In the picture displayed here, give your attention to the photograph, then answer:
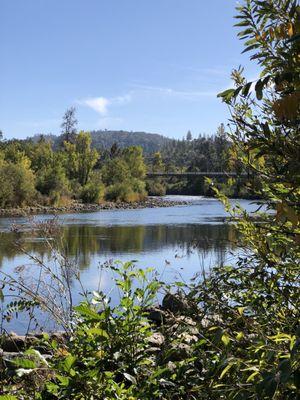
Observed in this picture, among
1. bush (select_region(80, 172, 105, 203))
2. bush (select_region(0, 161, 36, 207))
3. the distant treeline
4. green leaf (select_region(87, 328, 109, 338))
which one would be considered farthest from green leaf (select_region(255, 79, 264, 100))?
bush (select_region(80, 172, 105, 203))

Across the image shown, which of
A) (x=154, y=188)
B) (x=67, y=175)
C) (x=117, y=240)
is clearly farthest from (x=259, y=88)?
(x=154, y=188)

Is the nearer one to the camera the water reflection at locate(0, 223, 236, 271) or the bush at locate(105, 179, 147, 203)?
the water reflection at locate(0, 223, 236, 271)

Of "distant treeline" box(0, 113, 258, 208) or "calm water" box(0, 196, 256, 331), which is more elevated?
"distant treeline" box(0, 113, 258, 208)

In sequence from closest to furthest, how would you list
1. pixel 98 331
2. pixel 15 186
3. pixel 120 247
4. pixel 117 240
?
1. pixel 98 331
2. pixel 120 247
3. pixel 117 240
4. pixel 15 186

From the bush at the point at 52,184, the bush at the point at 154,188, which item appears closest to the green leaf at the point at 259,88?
the bush at the point at 52,184

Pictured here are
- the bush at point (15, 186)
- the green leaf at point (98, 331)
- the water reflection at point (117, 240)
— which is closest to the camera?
the green leaf at point (98, 331)

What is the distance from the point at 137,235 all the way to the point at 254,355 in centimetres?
2211

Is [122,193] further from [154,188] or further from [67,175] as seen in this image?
[154,188]

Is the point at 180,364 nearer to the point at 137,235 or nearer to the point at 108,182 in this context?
the point at 137,235

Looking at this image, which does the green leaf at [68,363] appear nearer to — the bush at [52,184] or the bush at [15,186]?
the bush at [15,186]

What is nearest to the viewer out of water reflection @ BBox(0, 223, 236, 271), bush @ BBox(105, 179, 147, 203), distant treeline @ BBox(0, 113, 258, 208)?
water reflection @ BBox(0, 223, 236, 271)

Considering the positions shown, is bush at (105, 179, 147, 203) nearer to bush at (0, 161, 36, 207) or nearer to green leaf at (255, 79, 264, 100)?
bush at (0, 161, 36, 207)

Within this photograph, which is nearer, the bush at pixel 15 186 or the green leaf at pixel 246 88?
the green leaf at pixel 246 88

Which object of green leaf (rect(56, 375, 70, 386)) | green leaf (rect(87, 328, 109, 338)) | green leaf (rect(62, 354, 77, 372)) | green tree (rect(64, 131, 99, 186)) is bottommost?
green leaf (rect(56, 375, 70, 386))
